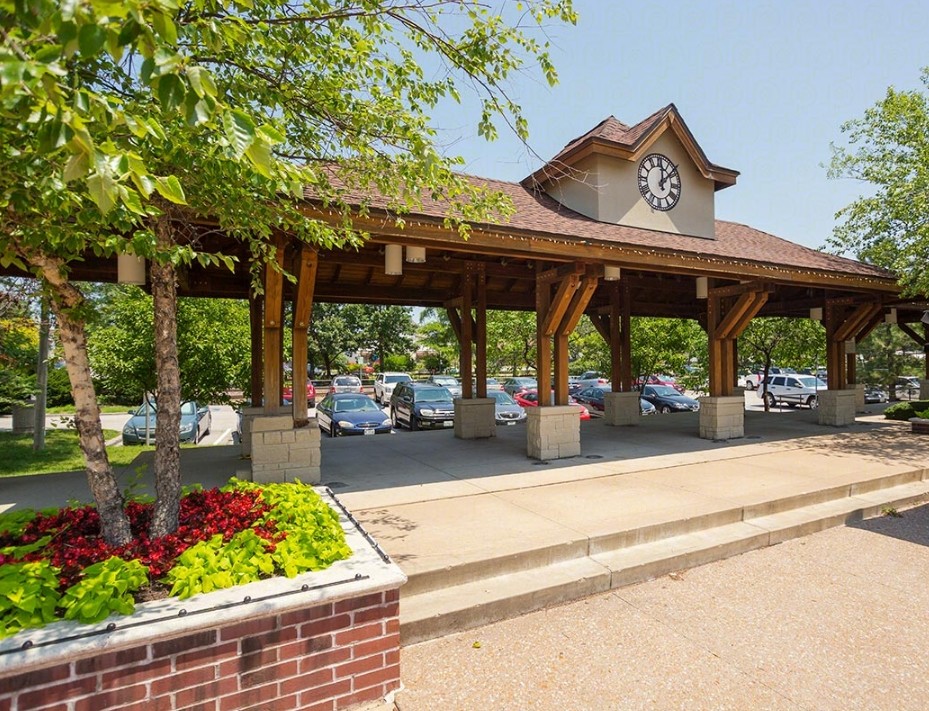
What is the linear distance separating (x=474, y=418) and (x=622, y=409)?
4529mm

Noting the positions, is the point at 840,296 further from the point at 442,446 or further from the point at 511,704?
the point at 511,704

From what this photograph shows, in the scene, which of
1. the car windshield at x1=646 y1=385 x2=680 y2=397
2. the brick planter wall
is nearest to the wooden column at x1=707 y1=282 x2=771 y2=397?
the car windshield at x1=646 y1=385 x2=680 y2=397

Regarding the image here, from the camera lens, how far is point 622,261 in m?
8.03

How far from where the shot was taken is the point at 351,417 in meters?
12.9

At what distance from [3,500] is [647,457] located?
947 centimetres

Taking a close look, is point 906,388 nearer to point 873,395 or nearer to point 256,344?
point 873,395

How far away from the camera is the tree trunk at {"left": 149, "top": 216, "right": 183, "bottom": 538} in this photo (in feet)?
11.5

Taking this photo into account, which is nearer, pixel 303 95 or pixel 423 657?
pixel 423 657

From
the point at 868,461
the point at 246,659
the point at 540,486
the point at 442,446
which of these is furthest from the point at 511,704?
the point at 868,461

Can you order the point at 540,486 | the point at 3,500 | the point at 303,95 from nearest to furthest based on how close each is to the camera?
the point at 303,95 → the point at 3,500 → the point at 540,486

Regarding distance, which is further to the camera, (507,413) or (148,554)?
(507,413)

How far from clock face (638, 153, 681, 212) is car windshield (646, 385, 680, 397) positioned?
9.54 m

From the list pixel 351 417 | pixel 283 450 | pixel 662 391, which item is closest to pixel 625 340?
pixel 662 391

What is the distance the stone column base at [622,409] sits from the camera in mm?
13164
